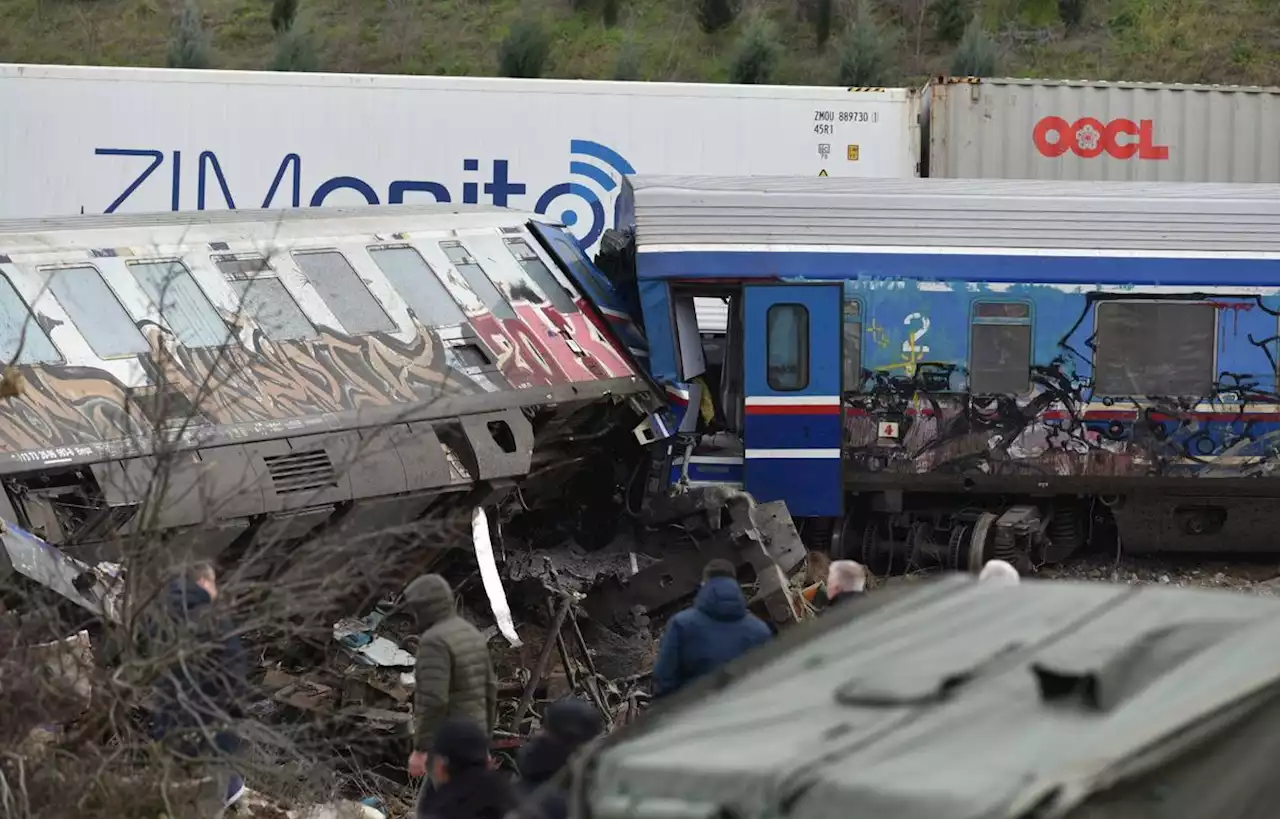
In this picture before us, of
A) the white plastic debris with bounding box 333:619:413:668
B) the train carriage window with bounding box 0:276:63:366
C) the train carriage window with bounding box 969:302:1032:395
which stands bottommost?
the white plastic debris with bounding box 333:619:413:668

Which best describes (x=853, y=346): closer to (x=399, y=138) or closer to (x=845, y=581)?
(x=845, y=581)

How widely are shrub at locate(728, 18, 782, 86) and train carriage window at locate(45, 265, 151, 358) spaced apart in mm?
25047

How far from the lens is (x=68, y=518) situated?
973 cm

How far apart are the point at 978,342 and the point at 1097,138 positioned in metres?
8.31

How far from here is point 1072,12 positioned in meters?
39.2

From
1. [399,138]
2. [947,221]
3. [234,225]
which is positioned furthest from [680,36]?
[234,225]

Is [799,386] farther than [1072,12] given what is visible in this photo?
No

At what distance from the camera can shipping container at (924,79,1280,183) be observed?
20.8 m

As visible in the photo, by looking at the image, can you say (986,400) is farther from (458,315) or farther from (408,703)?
(408,703)

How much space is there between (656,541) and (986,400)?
117 inches

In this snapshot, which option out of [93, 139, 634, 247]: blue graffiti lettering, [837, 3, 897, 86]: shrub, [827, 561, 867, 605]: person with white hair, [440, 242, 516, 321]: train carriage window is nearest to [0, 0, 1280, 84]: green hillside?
[837, 3, 897, 86]: shrub

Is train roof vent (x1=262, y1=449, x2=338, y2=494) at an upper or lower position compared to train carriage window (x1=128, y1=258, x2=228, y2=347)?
lower

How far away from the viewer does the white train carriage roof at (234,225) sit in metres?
11.1

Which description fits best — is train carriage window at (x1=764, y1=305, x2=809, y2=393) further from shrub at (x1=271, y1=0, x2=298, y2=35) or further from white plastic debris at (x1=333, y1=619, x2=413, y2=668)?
shrub at (x1=271, y1=0, x2=298, y2=35)
